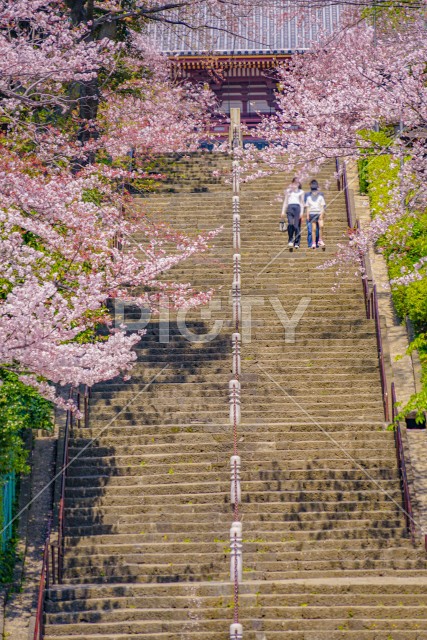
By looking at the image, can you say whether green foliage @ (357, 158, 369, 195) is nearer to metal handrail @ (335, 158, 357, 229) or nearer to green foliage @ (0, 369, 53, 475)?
metal handrail @ (335, 158, 357, 229)

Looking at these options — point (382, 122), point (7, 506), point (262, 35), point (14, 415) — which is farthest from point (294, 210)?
point (262, 35)

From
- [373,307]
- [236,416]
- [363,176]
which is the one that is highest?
[363,176]

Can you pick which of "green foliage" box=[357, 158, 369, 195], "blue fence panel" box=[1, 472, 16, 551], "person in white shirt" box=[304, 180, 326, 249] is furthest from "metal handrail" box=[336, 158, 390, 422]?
"blue fence panel" box=[1, 472, 16, 551]

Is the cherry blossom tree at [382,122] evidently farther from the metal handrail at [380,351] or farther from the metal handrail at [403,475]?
the metal handrail at [403,475]

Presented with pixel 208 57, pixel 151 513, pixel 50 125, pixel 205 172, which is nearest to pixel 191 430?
pixel 151 513

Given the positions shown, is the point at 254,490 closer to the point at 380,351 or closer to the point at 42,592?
the point at 42,592

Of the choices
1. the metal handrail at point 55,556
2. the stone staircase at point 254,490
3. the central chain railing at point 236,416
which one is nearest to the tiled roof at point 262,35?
the central chain railing at point 236,416
